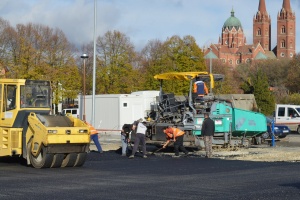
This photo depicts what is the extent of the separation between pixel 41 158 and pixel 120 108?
70.4 ft

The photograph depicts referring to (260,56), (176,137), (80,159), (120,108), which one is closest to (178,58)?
(120,108)

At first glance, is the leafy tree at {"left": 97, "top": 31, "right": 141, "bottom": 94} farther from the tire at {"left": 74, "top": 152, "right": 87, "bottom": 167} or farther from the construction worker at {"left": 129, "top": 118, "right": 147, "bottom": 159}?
the tire at {"left": 74, "top": 152, "right": 87, "bottom": 167}

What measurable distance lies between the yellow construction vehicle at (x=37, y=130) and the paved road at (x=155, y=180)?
48cm

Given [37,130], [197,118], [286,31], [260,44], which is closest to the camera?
[37,130]

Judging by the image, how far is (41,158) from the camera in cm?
1853

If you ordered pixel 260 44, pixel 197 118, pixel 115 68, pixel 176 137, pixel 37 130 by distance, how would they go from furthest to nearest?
pixel 260 44, pixel 115 68, pixel 197 118, pixel 176 137, pixel 37 130

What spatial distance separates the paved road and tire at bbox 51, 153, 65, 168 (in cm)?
46

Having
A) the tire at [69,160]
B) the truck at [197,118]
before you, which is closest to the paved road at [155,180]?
the tire at [69,160]

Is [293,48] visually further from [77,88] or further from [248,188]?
[248,188]

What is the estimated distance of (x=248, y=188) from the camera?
44.5ft

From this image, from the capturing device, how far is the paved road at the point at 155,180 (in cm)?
1273

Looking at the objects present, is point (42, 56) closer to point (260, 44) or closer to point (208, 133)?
point (208, 133)

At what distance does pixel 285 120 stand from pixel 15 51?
24315mm

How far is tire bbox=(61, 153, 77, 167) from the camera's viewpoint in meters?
19.0
